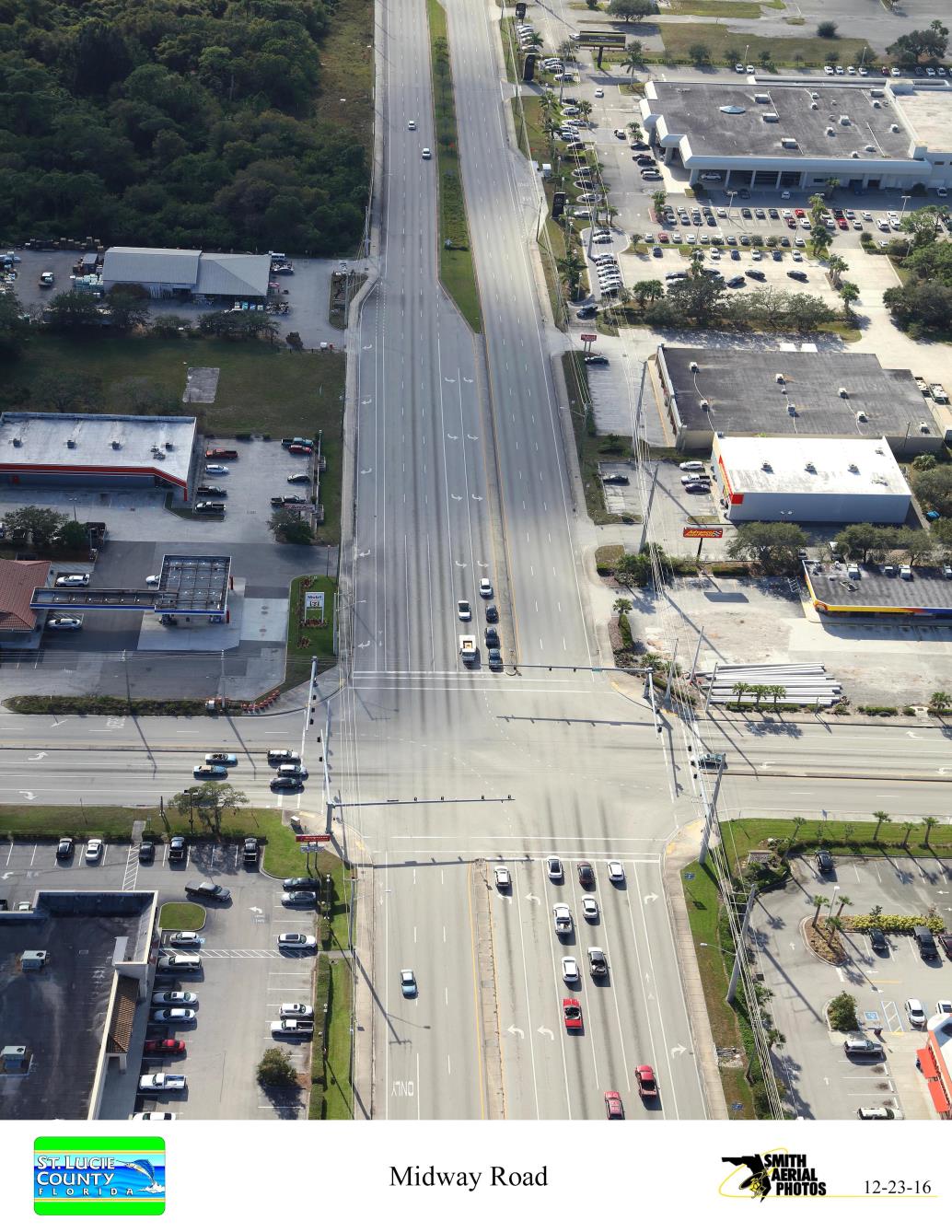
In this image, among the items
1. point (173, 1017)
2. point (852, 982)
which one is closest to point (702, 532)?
point (852, 982)

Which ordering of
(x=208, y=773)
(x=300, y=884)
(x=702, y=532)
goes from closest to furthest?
1. (x=300, y=884)
2. (x=208, y=773)
3. (x=702, y=532)

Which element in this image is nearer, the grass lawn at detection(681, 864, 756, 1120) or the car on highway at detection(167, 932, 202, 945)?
the grass lawn at detection(681, 864, 756, 1120)

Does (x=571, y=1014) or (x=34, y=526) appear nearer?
(x=571, y=1014)

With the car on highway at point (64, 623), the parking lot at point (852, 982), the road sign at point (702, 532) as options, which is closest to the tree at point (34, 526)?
the car on highway at point (64, 623)

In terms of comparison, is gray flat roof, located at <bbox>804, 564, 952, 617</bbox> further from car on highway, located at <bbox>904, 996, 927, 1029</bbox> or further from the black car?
the black car

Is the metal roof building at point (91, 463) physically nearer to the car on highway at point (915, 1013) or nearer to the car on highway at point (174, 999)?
the car on highway at point (174, 999)
